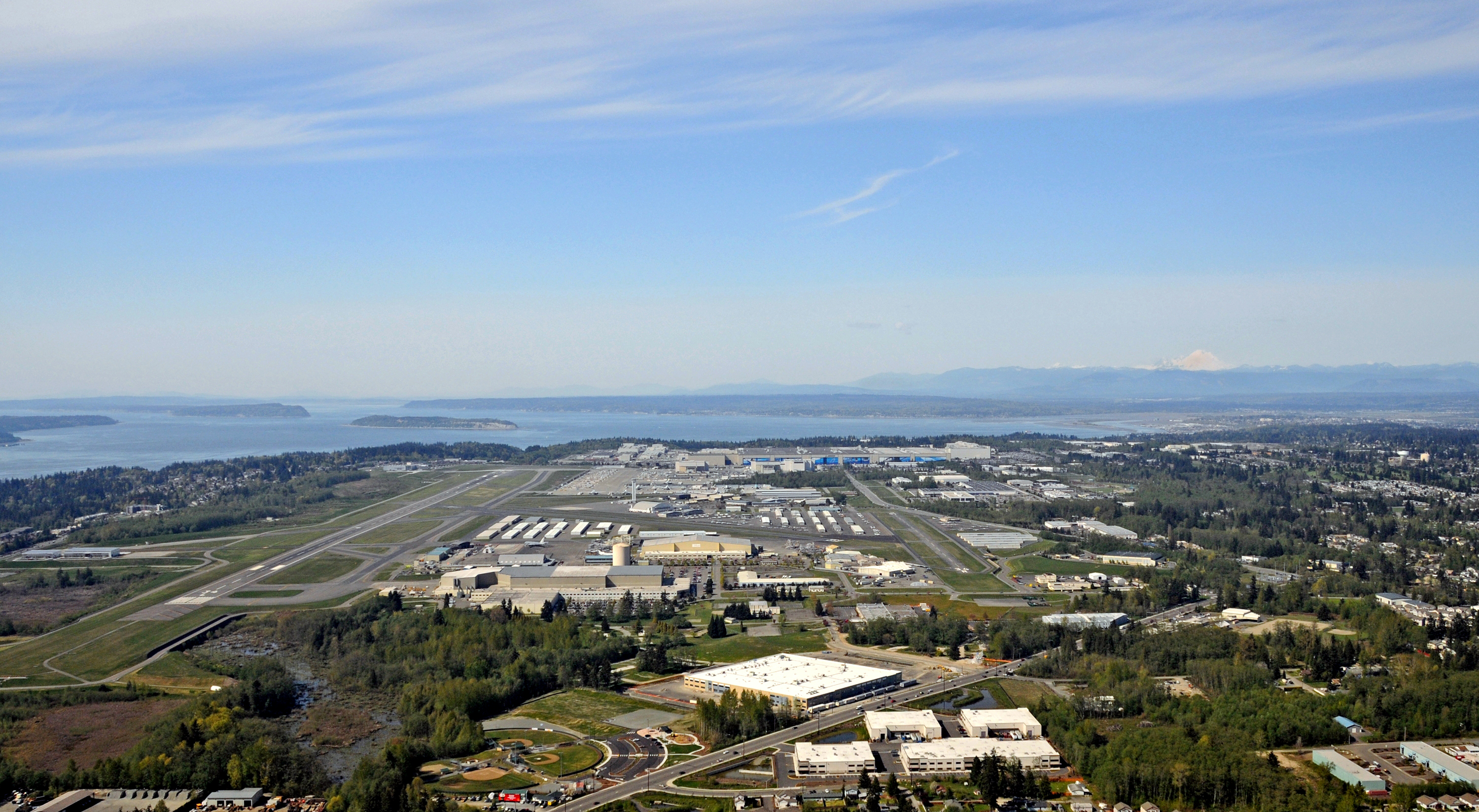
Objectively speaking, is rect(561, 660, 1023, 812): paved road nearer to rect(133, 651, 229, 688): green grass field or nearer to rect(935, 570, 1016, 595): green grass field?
rect(935, 570, 1016, 595): green grass field

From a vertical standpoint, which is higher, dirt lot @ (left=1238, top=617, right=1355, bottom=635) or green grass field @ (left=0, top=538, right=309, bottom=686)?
dirt lot @ (left=1238, top=617, right=1355, bottom=635)

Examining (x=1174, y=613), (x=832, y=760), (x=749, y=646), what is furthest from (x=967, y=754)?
(x=1174, y=613)

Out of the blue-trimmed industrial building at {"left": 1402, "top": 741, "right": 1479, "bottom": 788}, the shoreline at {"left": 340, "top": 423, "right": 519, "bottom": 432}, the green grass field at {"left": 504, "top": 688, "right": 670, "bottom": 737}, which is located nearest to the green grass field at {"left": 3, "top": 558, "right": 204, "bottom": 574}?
the green grass field at {"left": 504, "top": 688, "right": 670, "bottom": 737}

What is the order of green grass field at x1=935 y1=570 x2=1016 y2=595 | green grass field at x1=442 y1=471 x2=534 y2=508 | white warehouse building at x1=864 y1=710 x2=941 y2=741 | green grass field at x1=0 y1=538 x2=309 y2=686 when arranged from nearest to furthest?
white warehouse building at x1=864 y1=710 x2=941 y2=741 → green grass field at x1=0 y1=538 x2=309 y2=686 → green grass field at x1=935 y1=570 x2=1016 y2=595 → green grass field at x1=442 y1=471 x2=534 y2=508

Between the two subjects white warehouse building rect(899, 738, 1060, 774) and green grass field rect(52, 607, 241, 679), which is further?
green grass field rect(52, 607, 241, 679)

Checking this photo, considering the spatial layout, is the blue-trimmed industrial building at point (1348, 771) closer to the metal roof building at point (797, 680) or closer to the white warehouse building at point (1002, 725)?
the white warehouse building at point (1002, 725)

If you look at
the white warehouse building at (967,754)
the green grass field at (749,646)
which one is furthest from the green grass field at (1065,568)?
the white warehouse building at (967,754)
